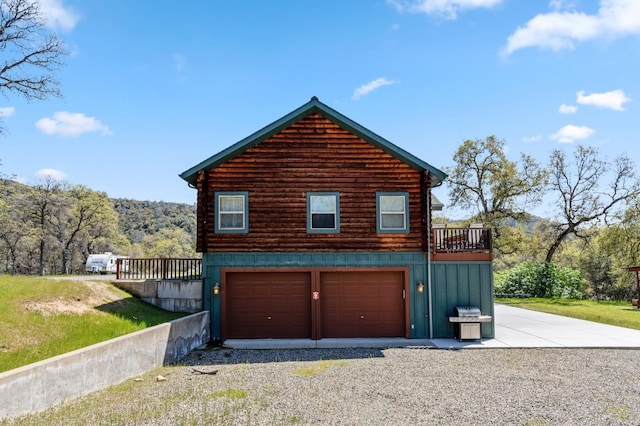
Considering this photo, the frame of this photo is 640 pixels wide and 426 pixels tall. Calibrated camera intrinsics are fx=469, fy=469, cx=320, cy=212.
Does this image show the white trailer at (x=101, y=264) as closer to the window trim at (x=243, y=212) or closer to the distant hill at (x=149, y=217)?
the window trim at (x=243, y=212)

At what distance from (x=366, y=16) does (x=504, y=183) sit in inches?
843

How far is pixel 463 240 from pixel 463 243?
0.33ft

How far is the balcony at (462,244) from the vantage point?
14312 millimetres

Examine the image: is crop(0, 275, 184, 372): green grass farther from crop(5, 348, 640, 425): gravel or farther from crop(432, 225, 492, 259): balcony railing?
crop(432, 225, 492, 259): balcony railing

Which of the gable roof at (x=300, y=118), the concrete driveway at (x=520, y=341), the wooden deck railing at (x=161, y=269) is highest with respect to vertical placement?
the gable roof at (x=300, y=118)

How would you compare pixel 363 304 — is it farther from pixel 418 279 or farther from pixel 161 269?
pixel 161 269

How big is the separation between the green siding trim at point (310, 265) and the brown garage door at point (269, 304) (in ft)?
1.13

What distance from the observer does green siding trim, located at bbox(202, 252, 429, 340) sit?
14.3 meters

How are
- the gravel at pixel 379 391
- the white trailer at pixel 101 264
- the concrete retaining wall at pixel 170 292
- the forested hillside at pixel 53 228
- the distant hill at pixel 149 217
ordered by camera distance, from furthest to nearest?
1. the distant hill at pixel 149 217
2. the forested hillside at pixel 53 228
3. the white trailer at pixel 101 264
4. the concrete retaining wall at pixel 170 292
5. the gravel at pixel 379 391

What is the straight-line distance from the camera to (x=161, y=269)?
16109 millimetres

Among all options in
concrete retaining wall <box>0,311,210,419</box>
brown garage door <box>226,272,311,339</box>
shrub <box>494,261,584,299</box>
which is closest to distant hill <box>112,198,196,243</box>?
shrub <box>494,261,584,299</box>

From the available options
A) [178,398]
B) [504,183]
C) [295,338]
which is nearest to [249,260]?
[295,338]

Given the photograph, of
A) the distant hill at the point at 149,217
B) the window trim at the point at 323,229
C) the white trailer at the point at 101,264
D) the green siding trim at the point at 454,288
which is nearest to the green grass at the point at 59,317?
the window trim at the point at 323,229

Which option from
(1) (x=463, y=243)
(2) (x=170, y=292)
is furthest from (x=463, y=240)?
(2) (x=170, y=292)
